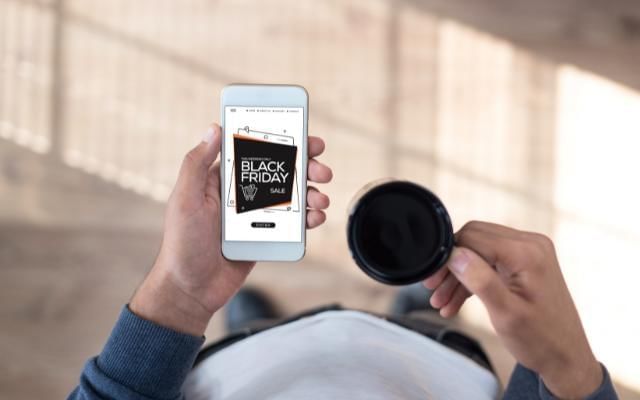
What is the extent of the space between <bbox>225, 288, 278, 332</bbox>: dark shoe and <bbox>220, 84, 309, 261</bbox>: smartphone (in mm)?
501

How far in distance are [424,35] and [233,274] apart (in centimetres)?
77

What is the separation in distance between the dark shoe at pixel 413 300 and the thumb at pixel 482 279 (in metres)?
0.68

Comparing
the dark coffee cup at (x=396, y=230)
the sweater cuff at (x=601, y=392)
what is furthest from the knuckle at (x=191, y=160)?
the sweater cuff at (x=601, y=392)

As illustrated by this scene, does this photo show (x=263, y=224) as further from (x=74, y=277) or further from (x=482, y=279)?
(x=74, y=277)

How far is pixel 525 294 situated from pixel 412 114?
0.77 m

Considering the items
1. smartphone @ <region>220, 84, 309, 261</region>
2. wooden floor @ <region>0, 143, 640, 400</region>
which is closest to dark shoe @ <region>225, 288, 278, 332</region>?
wooden floor @ <region>0, 143, 640, 400</region>

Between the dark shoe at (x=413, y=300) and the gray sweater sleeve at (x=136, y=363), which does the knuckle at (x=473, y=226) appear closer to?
the gray sweater sleeve at (x=136, y=363)

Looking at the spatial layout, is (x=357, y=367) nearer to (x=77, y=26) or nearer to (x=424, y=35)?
(x=424, y=35)

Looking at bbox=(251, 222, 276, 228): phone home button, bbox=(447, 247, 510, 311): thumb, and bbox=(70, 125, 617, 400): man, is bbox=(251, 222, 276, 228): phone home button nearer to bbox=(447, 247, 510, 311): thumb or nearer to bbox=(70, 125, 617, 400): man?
bbox=(70, 125, 617, 400): man

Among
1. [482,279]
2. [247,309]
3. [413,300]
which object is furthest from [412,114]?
[482,279]

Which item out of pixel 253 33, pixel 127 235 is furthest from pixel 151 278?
pixel 253 33

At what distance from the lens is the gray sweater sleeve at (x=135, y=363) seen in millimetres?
675

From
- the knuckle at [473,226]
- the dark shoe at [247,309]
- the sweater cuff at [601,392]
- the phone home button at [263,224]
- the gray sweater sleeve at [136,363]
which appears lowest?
the dark shoe at [247,309]

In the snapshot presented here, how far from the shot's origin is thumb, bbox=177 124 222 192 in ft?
2.28
